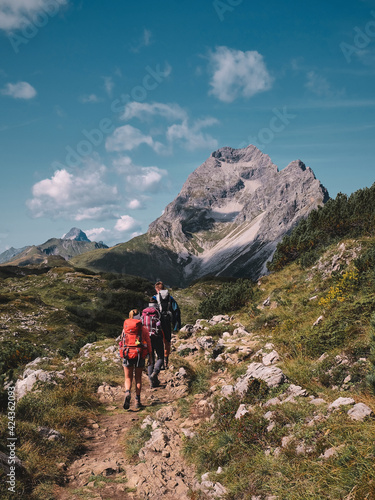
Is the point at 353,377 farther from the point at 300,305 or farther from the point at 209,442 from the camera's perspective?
the point at 300,305

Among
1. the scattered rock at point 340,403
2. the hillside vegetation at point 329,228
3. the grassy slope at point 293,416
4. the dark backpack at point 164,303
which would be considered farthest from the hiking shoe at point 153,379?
the hillside vegetation at point 329,228

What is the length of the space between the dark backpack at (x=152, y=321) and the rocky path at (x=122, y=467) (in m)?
2.53

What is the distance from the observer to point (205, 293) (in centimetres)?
5903

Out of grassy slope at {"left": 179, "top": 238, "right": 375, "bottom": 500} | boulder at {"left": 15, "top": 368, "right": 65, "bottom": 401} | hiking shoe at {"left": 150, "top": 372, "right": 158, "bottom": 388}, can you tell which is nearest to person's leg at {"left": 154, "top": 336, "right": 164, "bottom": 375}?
hiking shoe at {"left": 150, "top": 372, "right": 158, "bottom": 388}

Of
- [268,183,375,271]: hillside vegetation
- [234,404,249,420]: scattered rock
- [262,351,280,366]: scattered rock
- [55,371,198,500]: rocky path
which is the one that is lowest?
[55,371,198,500]: rocky path

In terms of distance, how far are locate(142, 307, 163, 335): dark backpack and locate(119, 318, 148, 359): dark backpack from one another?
1.01 metres

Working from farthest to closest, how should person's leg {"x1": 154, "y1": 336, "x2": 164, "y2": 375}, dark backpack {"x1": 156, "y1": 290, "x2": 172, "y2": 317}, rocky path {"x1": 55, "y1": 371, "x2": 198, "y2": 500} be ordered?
dark backpack {"x1": 156, "y1": 290, "x2": 172, "y2": 317} < person's leg {"x1": 154, "y1": 336, "x2": 164, "y2": 375} < rocky path {"x1": 55, "y1": 371, "x2": 198, "y2": 500}

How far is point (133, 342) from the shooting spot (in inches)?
357

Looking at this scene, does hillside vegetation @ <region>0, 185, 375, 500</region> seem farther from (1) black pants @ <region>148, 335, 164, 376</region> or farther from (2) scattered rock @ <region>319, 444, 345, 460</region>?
(1) black pants @ <region>148, 335, 164, 376</region>

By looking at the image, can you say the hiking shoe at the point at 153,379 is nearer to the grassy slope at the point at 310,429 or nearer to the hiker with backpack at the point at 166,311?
the hiker with backpack at the point at 166,311

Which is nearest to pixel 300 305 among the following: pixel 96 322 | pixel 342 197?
pixel 342 197

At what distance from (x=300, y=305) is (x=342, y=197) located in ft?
71.1

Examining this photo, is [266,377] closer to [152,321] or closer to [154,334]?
[154,334]

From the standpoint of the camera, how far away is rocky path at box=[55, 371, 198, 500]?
5.08 m
